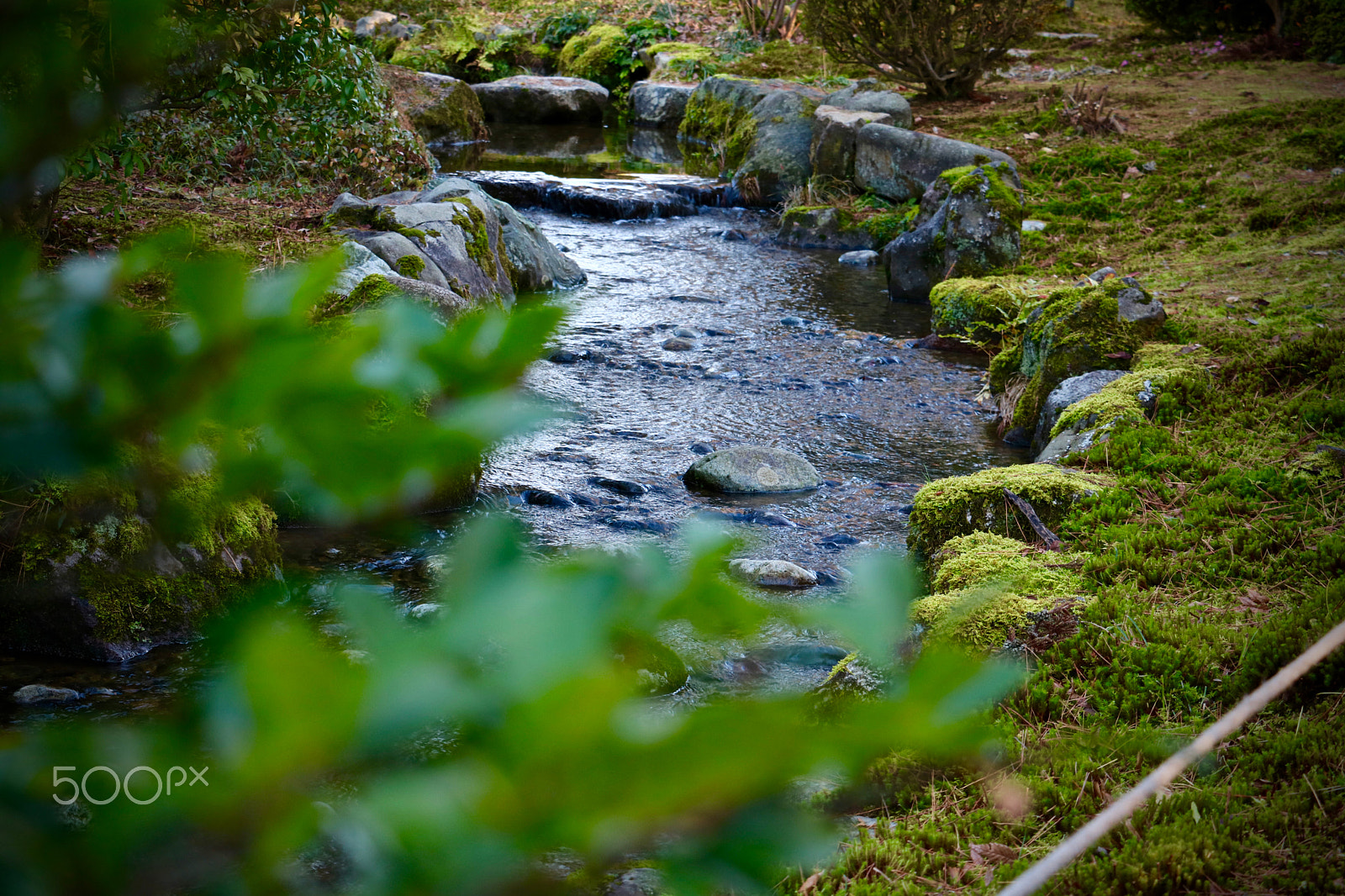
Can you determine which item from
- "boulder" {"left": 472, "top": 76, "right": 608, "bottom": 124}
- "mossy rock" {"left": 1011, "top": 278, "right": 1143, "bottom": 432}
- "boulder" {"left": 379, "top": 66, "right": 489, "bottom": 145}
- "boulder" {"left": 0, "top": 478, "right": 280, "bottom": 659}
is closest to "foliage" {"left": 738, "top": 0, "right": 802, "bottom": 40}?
"boulder" {"left": 472, "top": 76, "right": 608, "bottom": 124}

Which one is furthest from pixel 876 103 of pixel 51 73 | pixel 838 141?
pixel 51 73

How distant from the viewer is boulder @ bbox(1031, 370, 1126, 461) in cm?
555

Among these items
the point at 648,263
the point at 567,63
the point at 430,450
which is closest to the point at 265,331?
the point at 430,450

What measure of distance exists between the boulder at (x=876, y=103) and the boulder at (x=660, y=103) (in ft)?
21.4

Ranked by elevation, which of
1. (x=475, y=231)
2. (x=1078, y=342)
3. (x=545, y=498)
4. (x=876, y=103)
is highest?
(x=876, y=103)

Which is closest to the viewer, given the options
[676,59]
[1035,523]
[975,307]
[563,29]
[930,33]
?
[1035,523]

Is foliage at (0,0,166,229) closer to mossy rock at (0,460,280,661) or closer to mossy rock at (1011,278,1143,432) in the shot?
mossy rock at (0,460,280,661)

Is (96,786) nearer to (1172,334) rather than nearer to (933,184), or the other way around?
(1172,334)

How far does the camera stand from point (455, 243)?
771 centimetres

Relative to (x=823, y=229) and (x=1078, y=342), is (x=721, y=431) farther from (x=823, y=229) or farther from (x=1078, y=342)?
(x=823, y=229)

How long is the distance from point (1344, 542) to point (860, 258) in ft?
25.7

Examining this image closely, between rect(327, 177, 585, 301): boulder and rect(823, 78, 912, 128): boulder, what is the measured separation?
551 cm

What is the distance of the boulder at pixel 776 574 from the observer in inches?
172

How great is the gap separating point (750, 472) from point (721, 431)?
0.77m
